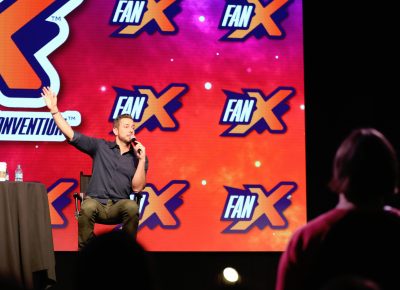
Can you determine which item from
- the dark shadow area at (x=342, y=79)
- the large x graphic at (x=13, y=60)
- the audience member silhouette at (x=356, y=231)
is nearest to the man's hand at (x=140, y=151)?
the large x graphic at (x=13, y=60)

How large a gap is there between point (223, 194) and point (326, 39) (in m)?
1.77

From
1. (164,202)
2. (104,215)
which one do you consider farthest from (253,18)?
(104,215)

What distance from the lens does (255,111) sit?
211 inches

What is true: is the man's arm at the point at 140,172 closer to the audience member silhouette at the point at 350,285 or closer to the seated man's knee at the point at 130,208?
the seated man's knee at the point at 130,208

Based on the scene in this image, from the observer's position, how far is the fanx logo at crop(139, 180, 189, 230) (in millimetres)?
5176

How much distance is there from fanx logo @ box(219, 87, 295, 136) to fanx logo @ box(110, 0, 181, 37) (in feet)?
2.77

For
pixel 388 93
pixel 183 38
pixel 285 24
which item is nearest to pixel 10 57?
pixel 183 38

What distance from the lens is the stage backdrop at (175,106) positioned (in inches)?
203

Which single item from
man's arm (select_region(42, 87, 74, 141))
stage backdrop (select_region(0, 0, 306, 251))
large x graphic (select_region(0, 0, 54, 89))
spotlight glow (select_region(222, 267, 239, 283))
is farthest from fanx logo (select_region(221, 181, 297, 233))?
spotlight glow (select_region(222, 267, 239, 283))

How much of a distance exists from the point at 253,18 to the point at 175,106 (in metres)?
1.09

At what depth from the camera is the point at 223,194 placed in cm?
523

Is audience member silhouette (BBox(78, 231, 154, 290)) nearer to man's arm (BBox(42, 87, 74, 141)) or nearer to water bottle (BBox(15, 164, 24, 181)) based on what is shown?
man's arm (BBox(42, 87, 74, 141))

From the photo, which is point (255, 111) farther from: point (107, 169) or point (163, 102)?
point (107, 169)

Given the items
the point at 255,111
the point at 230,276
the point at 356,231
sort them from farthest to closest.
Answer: the point at 255,111 → the point at 230,276 → the point at 356,231
